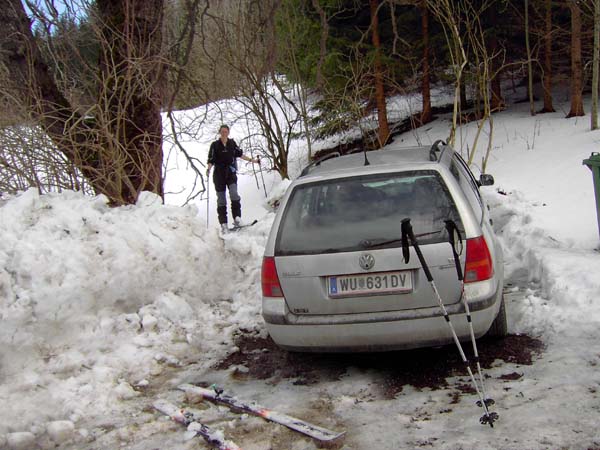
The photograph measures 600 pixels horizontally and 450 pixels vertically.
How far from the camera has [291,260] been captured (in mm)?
4188

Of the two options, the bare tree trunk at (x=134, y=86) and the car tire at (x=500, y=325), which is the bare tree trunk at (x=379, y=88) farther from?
the car tire at (x=500, y=325)

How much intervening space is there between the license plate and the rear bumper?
0.16m

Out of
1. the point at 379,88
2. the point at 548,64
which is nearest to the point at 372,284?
the point at 379,88

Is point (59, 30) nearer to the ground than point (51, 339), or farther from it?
farther from it

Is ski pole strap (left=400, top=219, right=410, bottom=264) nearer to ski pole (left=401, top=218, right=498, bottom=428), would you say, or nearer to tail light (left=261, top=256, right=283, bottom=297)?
ski pole (left=401, top=218, right=498, bottom=428)

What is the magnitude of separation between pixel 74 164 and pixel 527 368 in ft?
21.3

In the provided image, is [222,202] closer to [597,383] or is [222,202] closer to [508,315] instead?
[508,315]

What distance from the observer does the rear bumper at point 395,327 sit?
3.96 m

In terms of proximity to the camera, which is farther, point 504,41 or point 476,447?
point 504,41

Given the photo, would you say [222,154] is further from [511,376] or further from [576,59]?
[576,59]

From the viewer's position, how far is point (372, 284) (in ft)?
13.1

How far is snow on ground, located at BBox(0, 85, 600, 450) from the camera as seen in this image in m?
Answer: 3.53

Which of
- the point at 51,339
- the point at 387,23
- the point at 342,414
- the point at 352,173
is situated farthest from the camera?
the point at 387,23

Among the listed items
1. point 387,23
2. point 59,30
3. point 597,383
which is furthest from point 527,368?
point 387,23
